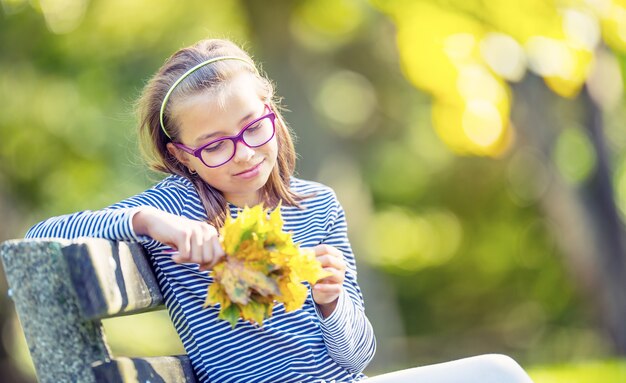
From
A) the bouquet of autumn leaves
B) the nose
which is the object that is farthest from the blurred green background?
the bouquet of autumn leaves

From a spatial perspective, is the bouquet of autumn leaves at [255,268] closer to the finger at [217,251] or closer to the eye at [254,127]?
the finger at [217,251]

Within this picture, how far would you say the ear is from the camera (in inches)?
111

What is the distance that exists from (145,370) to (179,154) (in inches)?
31.5

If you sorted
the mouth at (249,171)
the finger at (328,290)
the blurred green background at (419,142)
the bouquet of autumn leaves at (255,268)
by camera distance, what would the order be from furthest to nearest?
the blurred green background at (419,142) < the mouth at (249,171) < the finger at (328,290) < the bouquet of autumn leaves at (255,268)

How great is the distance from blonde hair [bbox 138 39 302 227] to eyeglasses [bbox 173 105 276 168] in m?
0.13

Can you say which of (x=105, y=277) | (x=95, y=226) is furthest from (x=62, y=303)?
(x=95, y=226)

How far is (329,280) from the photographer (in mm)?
2496

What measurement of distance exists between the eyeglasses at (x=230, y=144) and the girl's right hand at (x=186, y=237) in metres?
0.36

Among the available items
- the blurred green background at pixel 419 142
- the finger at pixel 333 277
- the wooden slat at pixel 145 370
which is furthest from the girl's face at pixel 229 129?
the blurred green background at pixel 419 142

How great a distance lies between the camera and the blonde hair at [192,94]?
2.75 metres

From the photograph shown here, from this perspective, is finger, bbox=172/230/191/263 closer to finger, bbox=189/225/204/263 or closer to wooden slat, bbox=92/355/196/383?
finger, bbox=189/225/204/263

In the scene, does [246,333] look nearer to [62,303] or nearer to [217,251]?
[217,251]

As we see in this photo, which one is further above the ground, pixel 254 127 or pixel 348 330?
pixel 254 127

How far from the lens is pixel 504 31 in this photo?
8.51 meters
